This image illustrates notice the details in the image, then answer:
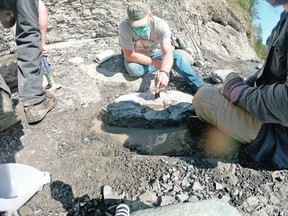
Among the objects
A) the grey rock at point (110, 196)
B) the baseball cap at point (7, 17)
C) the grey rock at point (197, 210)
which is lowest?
the grey rock at point (110, 196)

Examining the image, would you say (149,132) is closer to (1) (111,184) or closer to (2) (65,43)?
(1) (111,184)

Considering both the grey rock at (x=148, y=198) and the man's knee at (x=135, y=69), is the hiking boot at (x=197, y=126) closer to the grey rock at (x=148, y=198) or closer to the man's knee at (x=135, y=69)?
the grey rock at (x=148, y=198)

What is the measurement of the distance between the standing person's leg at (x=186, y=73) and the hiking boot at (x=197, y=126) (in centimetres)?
90

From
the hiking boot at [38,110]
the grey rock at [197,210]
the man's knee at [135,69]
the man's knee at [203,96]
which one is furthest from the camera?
the man's knee at [135,69]

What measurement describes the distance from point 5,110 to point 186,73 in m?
2.04

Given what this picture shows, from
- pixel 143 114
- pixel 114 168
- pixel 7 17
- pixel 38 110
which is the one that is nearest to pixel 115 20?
pixel 7 17

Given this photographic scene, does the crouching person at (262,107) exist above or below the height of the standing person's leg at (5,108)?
above

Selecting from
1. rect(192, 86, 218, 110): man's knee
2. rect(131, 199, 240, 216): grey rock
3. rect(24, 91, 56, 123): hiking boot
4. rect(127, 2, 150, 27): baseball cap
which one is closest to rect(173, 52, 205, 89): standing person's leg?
rect(127, 2, 150, 27): baseball cap

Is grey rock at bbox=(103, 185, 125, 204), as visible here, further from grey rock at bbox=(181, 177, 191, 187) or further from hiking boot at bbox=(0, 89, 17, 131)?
hiking boot at bbox=(0, 89, 17, 131)

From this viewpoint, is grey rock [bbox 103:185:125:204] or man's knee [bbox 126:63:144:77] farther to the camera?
man's knee [bbox 126:63:144:77]

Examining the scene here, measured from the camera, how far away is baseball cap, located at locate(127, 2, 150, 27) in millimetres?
3234

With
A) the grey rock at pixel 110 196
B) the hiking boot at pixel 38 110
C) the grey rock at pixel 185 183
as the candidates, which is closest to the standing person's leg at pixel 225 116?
the grey rock at pixel 185 183

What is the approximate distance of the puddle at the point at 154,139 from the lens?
2.72 m

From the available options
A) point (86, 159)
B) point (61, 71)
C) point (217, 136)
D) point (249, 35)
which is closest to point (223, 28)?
point (249, 35)
